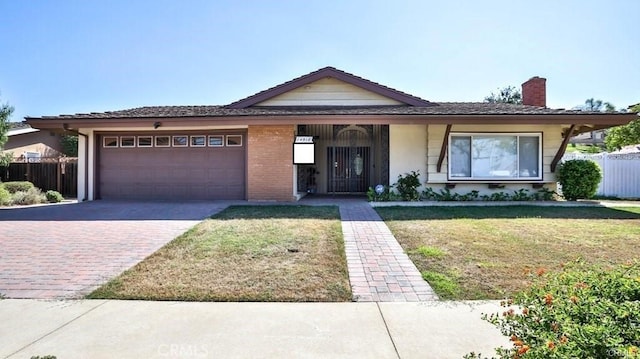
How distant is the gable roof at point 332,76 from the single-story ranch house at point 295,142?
38 millimetres

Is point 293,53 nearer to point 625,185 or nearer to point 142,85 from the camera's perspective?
point 142,85

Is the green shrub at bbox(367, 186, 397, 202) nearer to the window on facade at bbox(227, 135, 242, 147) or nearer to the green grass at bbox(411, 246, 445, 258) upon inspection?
the window on facade at bbox(227, 135, 242, 147)

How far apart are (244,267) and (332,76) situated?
32.3 ft

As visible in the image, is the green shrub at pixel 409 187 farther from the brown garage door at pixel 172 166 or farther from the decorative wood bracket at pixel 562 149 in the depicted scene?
the brown garage door at pixel 172 166

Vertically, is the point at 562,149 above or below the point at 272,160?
above

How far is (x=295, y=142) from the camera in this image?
12.0m

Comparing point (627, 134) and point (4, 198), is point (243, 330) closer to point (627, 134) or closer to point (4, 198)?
point (4, 198)

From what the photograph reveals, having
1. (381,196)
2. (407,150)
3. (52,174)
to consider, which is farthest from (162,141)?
(407,150)

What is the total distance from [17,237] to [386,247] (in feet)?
24.0

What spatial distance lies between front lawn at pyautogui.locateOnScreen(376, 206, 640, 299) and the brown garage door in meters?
5.99

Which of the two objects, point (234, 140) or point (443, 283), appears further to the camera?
point (234, 140)

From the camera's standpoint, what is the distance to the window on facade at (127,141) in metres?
12.8

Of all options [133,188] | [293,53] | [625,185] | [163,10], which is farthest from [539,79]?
[133,188]

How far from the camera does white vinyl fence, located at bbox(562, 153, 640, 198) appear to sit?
14.9 metres
